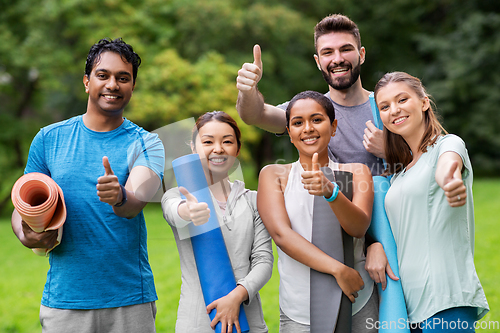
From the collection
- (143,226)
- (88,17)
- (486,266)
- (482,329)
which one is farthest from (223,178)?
(88,17)

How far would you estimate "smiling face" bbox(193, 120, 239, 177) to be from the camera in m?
2.33

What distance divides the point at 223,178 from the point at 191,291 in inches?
24.4

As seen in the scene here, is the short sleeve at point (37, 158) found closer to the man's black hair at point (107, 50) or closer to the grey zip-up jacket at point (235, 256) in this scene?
the man's black hair at point (107, 50)

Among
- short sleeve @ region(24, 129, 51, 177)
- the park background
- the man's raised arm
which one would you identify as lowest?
short sleeve @ region(24, 129, 51, 177)

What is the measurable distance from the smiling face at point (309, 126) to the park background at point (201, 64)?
460cm

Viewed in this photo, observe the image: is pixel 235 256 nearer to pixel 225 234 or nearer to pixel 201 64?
pixel 225 234

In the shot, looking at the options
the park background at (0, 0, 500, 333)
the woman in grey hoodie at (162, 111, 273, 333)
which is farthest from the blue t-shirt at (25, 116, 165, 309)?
the park background at (0, 0, 500, 333)

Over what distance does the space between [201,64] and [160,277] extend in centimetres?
680

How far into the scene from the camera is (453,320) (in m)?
2.02

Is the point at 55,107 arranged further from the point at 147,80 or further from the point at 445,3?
the point at 445,3

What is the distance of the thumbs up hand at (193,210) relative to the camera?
78.1 inches

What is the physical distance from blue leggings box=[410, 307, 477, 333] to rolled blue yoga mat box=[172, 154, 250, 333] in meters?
0.88

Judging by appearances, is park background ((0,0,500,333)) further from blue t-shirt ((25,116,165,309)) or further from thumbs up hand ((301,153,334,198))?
thumbs up hand ((301,153,334,198))

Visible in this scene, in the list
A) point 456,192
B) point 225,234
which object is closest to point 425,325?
point 456,192
